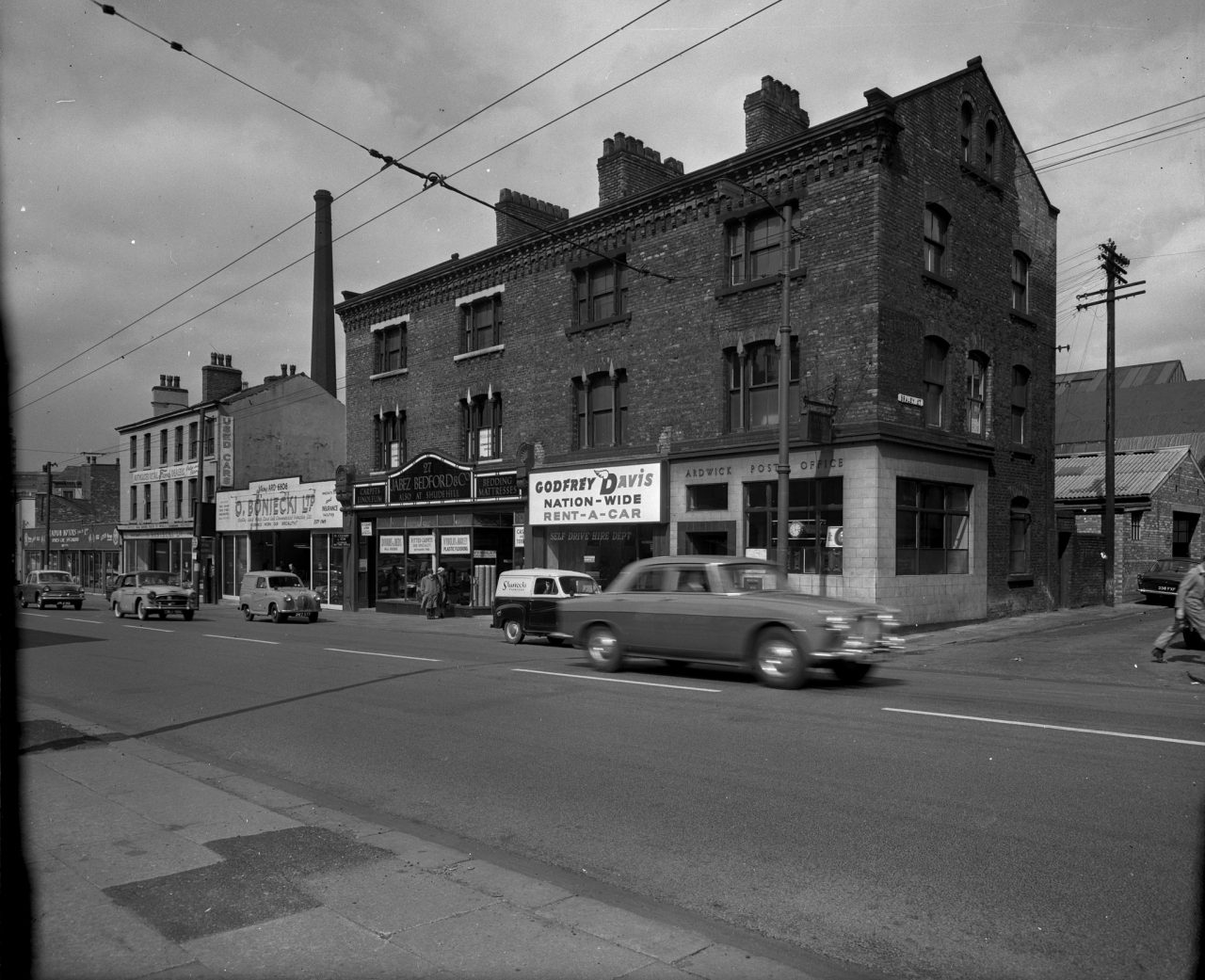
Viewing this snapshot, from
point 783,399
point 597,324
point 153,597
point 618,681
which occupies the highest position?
point 597,324

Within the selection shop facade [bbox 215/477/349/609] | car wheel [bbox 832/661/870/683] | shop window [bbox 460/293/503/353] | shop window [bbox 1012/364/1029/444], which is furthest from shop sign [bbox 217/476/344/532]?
car wheel [bbox 832/661/870/683]

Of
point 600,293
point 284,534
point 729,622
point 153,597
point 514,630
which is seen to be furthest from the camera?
point 284,534

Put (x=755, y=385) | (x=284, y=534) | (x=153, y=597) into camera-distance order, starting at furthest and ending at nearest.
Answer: (x=284, y=534) → (x=153, y=597) → (x=755, y=385)

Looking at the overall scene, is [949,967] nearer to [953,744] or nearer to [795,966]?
[795,966]

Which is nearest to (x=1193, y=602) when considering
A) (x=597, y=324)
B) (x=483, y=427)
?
(x=597, y=324)

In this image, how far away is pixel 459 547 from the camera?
30.2 metres

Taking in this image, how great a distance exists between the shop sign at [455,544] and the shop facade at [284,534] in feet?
20.3

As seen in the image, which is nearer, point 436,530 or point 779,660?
point 779,660

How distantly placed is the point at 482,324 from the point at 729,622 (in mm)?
19342

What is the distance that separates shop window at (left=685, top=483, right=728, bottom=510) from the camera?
22422 mm

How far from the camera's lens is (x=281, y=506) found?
39188 millimetres

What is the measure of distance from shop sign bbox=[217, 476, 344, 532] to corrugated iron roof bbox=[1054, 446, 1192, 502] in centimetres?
2664

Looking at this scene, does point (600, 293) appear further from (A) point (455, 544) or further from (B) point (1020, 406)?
(B) point (1020, 406)

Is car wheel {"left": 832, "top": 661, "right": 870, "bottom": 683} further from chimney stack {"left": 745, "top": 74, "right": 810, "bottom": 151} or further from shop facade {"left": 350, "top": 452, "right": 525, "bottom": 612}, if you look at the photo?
shop facade {"left": 350, "top": 452, "right": 525, "bottom": 612}
